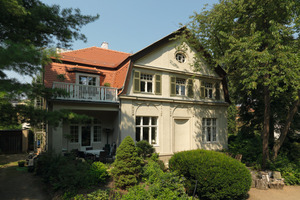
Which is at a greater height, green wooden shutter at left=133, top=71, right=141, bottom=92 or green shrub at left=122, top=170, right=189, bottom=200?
green wooden shutter at left=133, top=71, right=141, bottom=92

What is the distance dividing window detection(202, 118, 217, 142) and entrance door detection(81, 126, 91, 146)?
948cm

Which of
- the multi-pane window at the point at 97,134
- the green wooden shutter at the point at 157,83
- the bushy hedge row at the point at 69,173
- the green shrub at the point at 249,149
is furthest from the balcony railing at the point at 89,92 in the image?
the green shrub at the point at 249,149

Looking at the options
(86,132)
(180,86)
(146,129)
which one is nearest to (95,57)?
(86,132)

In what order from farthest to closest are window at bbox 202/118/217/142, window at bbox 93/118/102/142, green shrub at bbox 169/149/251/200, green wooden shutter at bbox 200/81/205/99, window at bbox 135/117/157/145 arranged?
window at bbox 202/118/217/142 < green wooden shutter at bbox 200/81/205/99 < window at bbox 93/118/102/142 < window at bbox 135/117/157/145 < green shrub at bbox 169/149/251/200

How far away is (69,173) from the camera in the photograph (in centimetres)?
759

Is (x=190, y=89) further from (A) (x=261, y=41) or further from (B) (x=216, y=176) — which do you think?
(B) (x=216, y=176)

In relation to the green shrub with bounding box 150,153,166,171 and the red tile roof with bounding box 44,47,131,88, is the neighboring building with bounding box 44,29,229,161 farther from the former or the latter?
the green shrub with bounding box 150,153,166,171

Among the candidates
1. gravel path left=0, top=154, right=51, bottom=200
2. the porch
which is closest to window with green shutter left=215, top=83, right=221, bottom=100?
the porch

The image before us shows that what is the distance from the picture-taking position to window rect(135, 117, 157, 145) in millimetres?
13078

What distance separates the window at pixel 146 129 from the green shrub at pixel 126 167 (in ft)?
15.1

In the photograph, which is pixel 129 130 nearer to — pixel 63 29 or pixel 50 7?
pixel 63 29

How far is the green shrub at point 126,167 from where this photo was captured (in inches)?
308

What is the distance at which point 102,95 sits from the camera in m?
11.8

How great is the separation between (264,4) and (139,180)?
40.4ft
